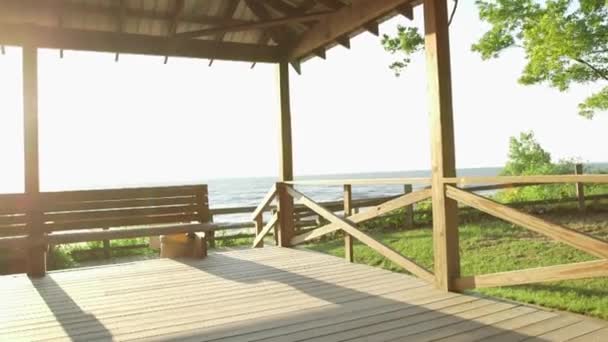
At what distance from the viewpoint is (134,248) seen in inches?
357

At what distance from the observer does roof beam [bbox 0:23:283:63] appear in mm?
5121

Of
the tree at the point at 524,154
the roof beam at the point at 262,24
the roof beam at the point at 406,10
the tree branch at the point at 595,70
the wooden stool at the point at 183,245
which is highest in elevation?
the tree branch at the point at 595,70

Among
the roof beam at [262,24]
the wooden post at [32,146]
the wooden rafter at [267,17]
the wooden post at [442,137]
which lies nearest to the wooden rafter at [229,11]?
the wooden rafter at [267,17]

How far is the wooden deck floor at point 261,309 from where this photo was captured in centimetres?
293

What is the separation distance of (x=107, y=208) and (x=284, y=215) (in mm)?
2330

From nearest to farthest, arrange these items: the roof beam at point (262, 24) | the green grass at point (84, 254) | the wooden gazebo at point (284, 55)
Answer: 1. the wooden gazebo at point (284, 55)
2. the roof beam at point (262, 24)
3. the green grass at point (84, 254)

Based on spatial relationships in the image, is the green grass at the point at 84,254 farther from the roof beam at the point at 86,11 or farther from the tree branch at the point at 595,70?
the tree branch at the point at 595,70

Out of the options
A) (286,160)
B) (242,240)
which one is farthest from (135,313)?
(242,240)

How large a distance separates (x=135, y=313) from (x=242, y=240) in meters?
7.01

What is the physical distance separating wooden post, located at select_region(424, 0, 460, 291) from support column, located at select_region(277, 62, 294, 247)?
292cm

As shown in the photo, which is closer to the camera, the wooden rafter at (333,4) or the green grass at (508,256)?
the green grass at (508,256)

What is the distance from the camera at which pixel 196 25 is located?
6.17m

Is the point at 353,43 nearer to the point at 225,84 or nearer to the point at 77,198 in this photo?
the point at 77,198

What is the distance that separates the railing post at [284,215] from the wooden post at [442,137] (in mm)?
3008
